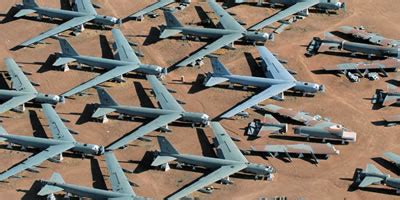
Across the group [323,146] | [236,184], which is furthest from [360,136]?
[236,184]

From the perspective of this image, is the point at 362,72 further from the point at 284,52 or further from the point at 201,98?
the point at 201,98

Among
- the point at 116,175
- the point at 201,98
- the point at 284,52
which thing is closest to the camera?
the point at 116,175

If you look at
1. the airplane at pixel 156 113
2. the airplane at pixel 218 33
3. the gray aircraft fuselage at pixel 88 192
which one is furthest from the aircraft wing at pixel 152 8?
the gray aircraft fuselage at pixel 88 192

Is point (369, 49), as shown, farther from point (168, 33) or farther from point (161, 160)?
point (161, 160)

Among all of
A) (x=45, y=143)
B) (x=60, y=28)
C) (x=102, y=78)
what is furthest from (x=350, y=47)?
(x=45, y=143)

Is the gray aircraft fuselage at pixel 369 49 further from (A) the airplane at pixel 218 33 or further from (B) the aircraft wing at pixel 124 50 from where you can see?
(B) the aircraft wing at pixel 124 50

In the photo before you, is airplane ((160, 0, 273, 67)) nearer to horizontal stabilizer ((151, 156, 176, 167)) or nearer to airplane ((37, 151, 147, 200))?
horizontal stabilizer ((151, 156, 176, 167))
